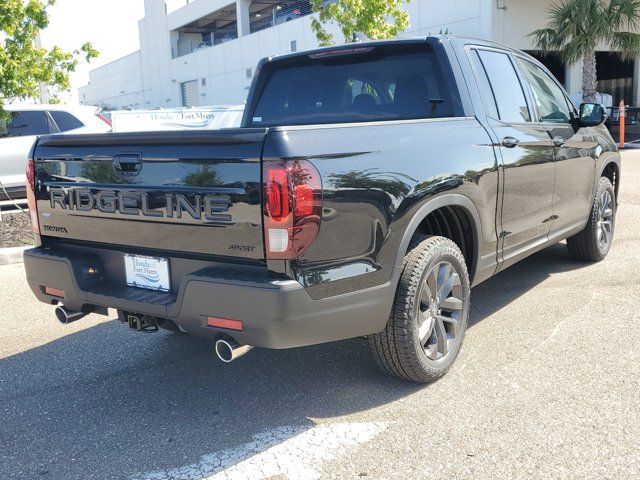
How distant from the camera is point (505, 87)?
14.8ft

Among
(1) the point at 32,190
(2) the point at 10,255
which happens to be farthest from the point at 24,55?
(1) the point at 32,190

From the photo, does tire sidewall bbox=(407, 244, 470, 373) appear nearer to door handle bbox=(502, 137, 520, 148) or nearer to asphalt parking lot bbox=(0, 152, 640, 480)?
asphalt parking lot bbox=(0, 152, 640, 480)

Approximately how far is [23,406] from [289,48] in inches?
1171

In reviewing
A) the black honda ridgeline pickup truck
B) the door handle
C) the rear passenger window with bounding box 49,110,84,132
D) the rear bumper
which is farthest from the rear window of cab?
the rear passenger window with bounding box 49,110,84,132

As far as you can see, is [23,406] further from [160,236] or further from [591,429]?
[591,429]

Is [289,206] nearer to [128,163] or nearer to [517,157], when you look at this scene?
[128,163]

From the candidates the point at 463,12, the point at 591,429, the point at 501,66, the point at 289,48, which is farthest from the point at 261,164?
the point at 289,48

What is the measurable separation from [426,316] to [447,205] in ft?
2.05

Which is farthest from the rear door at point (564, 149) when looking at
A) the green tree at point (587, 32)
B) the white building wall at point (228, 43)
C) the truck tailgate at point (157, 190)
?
the green tree at point (587, 32)

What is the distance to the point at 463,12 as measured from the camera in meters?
21.3

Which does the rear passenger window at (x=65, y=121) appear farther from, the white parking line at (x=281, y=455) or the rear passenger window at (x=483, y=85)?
the white parking line at (x=281, y=455)

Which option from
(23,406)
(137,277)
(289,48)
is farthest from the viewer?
(289,48)

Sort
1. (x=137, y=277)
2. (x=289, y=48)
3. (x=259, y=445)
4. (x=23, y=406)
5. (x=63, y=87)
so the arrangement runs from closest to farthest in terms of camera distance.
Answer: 1. (x=259, y=445)
2. (x=137, y=277)
3. (x=23, y=406)
4. (x=63, y=87)
5. (x=289, y=48)

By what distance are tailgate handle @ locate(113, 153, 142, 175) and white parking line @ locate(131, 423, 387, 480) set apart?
1.41 meters
